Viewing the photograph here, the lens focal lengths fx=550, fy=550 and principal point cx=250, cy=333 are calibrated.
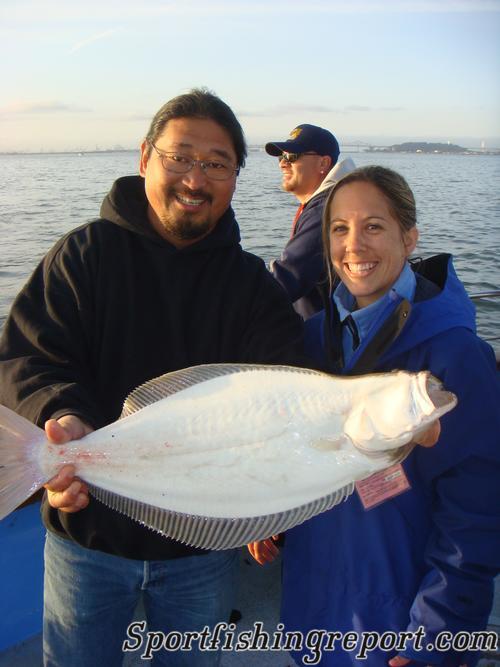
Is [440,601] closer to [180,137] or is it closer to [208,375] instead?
[208,375]

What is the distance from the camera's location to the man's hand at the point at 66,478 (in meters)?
1.84

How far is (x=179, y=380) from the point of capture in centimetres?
203

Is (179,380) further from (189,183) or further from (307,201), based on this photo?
(307,201)

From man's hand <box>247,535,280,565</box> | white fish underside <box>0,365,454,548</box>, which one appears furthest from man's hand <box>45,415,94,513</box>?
man's hand <box>247,535,280,565</box>

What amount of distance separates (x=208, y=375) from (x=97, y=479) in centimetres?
54

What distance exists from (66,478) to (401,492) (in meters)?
1.23

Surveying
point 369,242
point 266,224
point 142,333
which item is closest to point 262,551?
point 142,333

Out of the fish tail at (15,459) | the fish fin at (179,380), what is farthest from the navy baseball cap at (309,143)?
the fish tail at (15,459)

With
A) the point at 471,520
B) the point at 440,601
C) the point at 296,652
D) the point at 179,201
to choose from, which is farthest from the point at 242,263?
the point at 296,652

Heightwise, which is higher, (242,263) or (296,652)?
(242,263)

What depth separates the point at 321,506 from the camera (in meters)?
1.93

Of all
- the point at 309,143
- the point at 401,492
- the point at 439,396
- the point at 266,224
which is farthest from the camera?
the point at 266,224

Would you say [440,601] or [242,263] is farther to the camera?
[242,263]

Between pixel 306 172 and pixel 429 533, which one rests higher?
pixel 306 172
